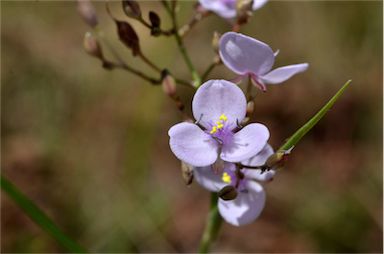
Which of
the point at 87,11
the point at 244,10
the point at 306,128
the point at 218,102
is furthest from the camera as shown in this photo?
the point at 87,11

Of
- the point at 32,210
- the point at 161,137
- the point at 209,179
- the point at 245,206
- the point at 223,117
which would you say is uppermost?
the point at 223,117

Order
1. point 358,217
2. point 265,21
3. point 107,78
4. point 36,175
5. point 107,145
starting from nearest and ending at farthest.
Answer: point 358,217 → point 36,175 → point 107,145 → point 107,78 → point 265,21

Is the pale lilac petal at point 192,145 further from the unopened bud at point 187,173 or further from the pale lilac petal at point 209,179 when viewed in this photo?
the pale lilac petal at point 209,179

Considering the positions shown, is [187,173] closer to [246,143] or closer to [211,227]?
[246,143]

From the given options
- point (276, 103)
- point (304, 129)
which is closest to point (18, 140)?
point (276, 103)

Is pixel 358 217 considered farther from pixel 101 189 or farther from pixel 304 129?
pixel 304 129

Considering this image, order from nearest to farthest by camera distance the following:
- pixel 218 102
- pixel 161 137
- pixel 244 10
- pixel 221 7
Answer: pixel 218 102
pixel 244 10
pixel 221 7
pixel 161 137

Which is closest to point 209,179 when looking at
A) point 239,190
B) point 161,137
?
point 239,190

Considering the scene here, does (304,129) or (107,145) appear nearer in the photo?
(304,129)
